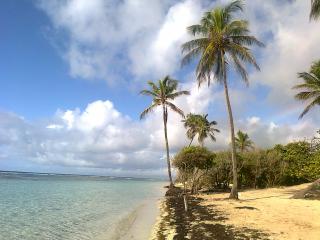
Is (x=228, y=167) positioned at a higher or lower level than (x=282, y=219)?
higher

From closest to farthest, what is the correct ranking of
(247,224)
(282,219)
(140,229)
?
(247,224), (282,219), (140,229)

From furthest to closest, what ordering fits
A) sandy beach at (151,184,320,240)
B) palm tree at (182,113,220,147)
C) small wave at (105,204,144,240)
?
palm tree at (182,113,220,147)
small wave at (105,204,144,240)
sandy beach at (151,184,320,240)

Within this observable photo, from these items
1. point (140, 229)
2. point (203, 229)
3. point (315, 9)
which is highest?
point (315, 9)

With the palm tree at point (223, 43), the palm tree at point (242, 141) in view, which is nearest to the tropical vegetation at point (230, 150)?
the palm tree at point (223, 43)

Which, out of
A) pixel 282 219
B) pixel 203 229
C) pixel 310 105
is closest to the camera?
pixel 203 229

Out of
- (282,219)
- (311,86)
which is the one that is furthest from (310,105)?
(282,219)

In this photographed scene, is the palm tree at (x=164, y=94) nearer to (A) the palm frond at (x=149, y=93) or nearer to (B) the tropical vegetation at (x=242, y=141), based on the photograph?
(A) the palm frond at (x=149, y=93)

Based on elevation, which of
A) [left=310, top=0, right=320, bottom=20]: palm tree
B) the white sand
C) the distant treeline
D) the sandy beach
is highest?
[left=310, top=0, right=320, bottom=20]: palm tree

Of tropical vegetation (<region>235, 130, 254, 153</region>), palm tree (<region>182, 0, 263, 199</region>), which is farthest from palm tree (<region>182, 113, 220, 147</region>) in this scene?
palm tree (<region>182, 0, 263, 199</region>)

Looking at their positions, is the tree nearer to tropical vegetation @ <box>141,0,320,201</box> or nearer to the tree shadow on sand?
tropical vegetation @ <box>141,0,320,201</box>

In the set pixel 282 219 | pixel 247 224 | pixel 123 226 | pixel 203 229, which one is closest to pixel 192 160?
pixel 123 226

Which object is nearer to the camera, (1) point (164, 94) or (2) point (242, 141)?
(1) point (164, 94)

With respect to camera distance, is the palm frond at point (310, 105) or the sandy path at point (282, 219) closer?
the sandy path at point (282, 219)

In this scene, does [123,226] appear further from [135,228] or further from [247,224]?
Answer: [247,224]
